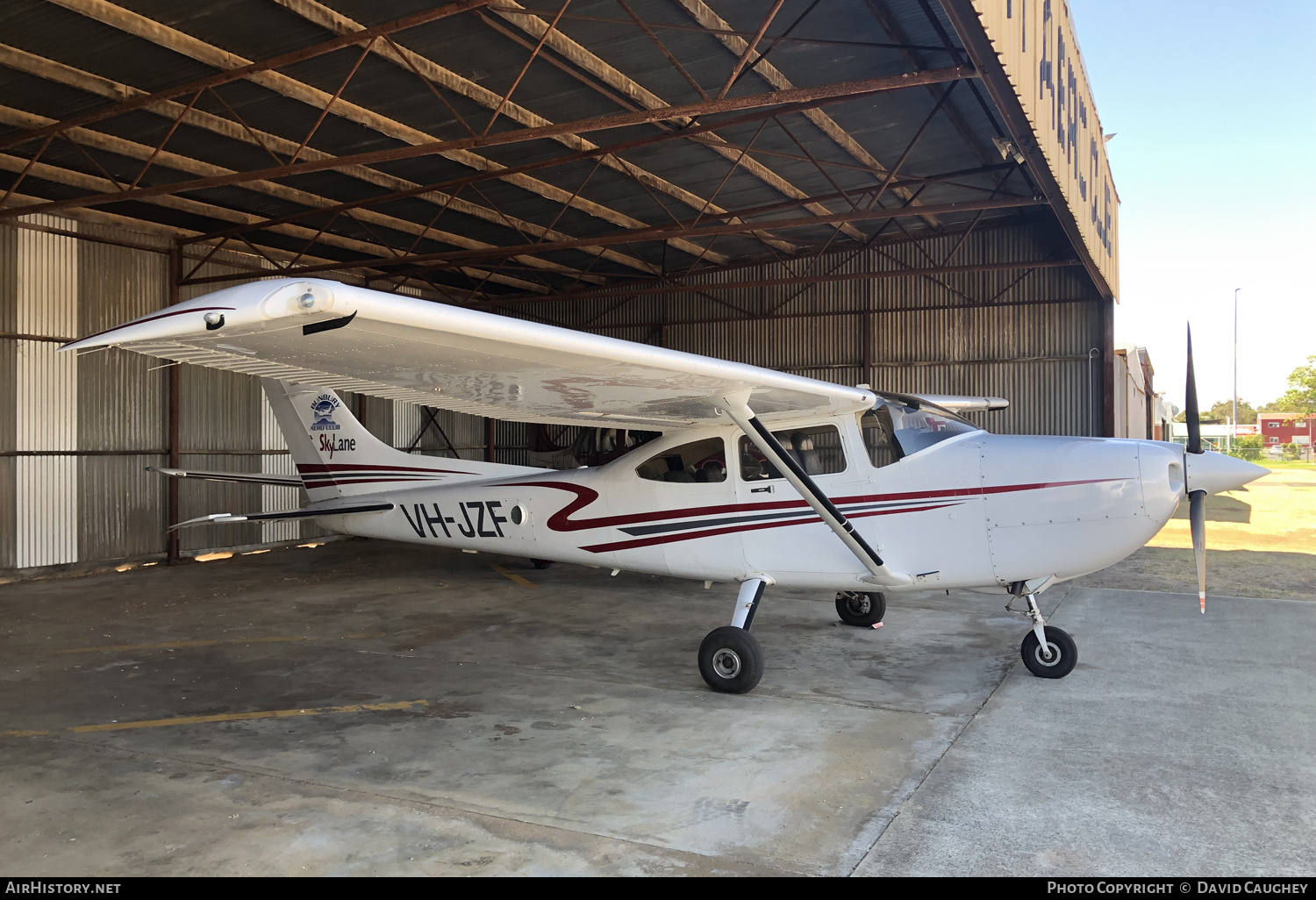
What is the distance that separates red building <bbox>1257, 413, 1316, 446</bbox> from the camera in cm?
8644

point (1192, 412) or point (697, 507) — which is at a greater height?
point (1192, 412)

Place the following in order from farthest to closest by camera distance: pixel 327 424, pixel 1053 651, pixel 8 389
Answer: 1. pixel 8 389
2. pixel 327 424
3. pixel 1053 651

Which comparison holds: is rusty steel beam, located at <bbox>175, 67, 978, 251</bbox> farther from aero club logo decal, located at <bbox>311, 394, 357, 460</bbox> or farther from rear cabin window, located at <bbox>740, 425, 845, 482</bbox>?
aero club logo decal, located at <bbox>311, 394, 357, 460</bbox>

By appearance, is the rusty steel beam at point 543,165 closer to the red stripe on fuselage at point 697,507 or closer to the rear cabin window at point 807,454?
the rear cabin window at point 807,454

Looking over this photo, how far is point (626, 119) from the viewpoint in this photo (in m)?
7.61

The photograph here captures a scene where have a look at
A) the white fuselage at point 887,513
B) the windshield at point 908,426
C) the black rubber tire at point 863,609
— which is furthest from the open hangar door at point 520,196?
the black rubber tire at point 863,609

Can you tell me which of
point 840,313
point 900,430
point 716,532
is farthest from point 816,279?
point 716,532

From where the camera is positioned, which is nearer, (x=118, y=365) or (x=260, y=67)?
(x=260, y=67)

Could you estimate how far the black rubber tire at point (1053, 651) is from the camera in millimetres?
6383

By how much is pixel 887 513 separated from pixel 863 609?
7.63 feet

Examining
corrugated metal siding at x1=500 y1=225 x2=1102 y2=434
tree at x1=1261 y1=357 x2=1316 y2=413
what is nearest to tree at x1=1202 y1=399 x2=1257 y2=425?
tree at x1=1261 y1=357 x2=1316 y2=413

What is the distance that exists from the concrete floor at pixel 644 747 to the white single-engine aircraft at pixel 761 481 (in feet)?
2.52

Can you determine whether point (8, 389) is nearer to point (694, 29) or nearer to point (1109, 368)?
point (694, 29)

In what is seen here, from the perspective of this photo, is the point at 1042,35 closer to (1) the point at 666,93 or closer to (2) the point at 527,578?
(1) the point at 666,93
